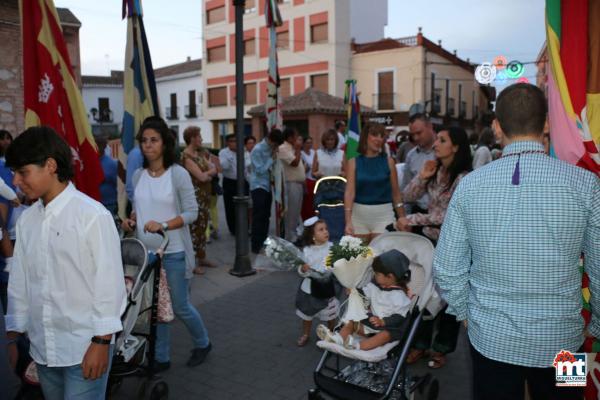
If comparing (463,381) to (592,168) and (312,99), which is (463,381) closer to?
(592,168)

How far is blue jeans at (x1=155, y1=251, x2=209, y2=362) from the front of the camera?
3928mm

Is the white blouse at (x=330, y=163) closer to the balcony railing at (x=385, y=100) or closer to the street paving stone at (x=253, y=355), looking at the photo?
the street paving stone at (x=253, y=355)

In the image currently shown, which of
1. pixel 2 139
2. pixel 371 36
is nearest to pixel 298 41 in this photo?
pixel 371 36

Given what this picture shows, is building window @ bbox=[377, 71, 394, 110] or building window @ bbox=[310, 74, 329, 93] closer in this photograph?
building window @ bbox=[377, 71, 394, 110]

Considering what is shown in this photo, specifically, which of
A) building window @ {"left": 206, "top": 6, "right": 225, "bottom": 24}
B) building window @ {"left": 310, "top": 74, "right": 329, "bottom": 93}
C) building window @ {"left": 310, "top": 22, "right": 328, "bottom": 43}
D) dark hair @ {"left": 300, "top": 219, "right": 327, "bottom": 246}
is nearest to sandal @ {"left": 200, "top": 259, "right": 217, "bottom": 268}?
dark hair @ {"left": 300, "top": 219, "right": 327, "bottom": 246}

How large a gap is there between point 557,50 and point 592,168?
25.8 inches

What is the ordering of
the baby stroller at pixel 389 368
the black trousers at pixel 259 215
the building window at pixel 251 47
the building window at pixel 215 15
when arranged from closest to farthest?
the baby stroller at pixel 389 368 < the black trousers at pixel 259 215 < the building window at pixel 251 47 < the building window at pixel 215 15

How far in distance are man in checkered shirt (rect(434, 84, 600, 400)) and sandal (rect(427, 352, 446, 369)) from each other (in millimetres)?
2115

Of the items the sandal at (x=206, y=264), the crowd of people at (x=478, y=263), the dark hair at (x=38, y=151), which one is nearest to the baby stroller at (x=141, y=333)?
the crowd of people at (x=478, y=263)

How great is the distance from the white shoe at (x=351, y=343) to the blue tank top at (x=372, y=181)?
186 cm

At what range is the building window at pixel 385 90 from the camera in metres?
33.9

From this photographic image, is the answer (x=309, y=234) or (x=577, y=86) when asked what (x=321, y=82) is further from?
(x=577, y=86)

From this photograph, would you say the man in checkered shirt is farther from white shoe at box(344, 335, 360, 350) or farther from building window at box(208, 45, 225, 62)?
building window at box(208, 45, 225, 62)

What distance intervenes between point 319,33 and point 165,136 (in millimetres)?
32519
